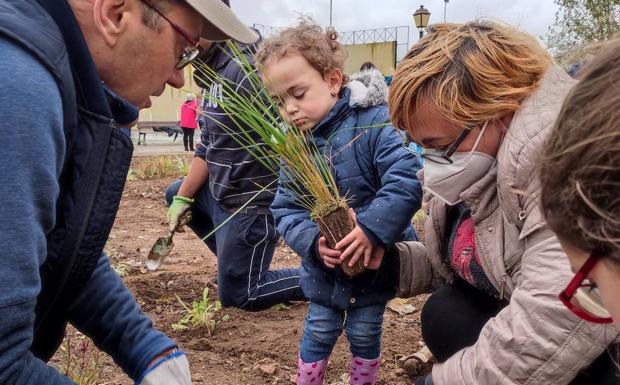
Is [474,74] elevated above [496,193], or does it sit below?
above

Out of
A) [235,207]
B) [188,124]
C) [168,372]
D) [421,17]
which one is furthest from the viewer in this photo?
[188,124]

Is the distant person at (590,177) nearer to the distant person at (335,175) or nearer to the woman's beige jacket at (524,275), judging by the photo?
the woman's beige jacket at (524,275)

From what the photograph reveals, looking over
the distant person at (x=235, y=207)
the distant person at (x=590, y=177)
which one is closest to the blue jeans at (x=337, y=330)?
the distant person at (x=235, y=207)

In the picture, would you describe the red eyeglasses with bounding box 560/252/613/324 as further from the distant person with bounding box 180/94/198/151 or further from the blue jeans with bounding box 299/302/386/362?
the distant person with bounding box 180/94/198/151

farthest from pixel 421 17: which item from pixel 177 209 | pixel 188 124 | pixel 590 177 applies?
pixel 590 177

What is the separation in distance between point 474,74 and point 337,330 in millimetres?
1255

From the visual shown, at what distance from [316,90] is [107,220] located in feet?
4.13

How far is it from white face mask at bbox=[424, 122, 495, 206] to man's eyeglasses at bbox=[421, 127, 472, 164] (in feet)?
0.04

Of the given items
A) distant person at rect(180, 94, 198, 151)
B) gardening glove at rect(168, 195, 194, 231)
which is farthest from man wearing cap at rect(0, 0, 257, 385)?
distant person at rect(180, 94, 198, 151)

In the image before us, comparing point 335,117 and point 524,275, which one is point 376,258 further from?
point 524,275

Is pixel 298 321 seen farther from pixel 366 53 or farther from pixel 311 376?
pixel 366 53

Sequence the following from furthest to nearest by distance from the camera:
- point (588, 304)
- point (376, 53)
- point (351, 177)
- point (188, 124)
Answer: point (376, 53) → point (188, 124) → point (351, 177) → point (588, 304)

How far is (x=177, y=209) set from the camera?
3.51 m

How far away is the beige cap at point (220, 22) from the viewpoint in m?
1.42
